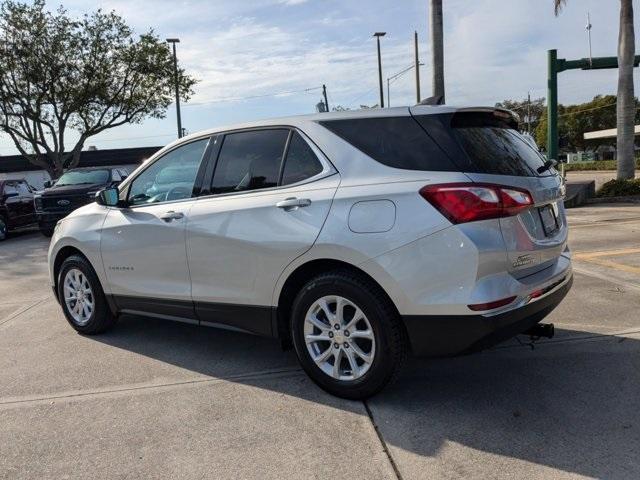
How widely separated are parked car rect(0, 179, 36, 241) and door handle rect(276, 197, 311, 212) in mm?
13827

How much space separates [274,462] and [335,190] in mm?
1591

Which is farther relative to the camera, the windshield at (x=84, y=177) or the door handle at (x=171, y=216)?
the windshield at (x=84, y=177)

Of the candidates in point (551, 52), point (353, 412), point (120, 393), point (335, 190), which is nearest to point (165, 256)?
point (120, 393)

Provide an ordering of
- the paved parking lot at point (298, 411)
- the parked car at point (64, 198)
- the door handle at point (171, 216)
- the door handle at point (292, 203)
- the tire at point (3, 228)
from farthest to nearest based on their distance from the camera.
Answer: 1. the tire at point (3, 228)
2. the parked car at point (64, 198)
3. the door handle at point (171, 216)
4. the door handle at point (292, 203)
5. the paved parking lot at point (298, 411)

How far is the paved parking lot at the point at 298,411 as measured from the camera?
302 cm

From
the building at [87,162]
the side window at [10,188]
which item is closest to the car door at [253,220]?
the side window at [10,188]

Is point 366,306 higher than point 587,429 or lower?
higher

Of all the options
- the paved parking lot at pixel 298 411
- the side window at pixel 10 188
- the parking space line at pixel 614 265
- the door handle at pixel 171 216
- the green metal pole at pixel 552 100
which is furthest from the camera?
the green metal pole at pixel 552 100

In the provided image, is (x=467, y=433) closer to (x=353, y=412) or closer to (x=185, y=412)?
(x=353, y=412)

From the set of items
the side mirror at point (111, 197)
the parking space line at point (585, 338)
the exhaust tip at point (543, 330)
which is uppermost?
the side mirror at point (111, 197)

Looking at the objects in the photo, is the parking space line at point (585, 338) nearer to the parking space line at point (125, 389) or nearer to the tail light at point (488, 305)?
the tail light at point (488, 305)

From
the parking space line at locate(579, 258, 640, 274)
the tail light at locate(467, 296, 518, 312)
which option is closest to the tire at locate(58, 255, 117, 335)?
the tail light at locate(467, 296, 518, 312)

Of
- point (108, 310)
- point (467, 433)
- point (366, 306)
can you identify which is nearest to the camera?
point (467, 433)

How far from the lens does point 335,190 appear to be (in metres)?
3.61
